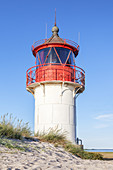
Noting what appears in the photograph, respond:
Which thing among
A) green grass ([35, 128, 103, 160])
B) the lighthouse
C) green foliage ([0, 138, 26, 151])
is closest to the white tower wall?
the lighthouse

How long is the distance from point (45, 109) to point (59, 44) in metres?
4.87

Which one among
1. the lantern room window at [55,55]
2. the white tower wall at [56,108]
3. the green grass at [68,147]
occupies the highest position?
the lantern room window at [55,55]

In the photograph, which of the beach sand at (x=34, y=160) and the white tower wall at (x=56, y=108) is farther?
the white tower wall at (x=56, y=108)

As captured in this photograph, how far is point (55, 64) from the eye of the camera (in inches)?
664

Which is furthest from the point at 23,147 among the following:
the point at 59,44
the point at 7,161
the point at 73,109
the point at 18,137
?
the point at 59,44

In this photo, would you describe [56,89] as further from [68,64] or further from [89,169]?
[89,169]

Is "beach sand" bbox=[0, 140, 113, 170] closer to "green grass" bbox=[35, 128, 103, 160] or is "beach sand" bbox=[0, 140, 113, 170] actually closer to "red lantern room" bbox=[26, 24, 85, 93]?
"green grass" bbox=[35, 128, 103, 160]

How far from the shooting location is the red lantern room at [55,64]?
1672 cm

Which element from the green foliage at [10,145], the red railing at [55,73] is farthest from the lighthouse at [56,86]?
the green foliage at [10,145]

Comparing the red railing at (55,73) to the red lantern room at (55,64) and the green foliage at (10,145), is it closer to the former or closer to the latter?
the red lantern room at (55,64)

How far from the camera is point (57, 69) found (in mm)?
16688

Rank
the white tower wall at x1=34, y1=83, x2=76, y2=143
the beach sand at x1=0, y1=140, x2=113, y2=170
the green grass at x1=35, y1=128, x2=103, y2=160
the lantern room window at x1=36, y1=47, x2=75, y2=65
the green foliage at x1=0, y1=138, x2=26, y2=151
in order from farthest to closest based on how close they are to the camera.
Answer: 1. the lantern room window at x1=36, y1=47, x2=75, y2=65
2. the white tower wall at x1=34, y1=83, x2=76, y2=143
3. the green grass at x1=35, y1=128, x2=103, y2=160
4. the green foliage at x1=0, y1=138, x2=26, y2=151
5. the beach sand at x1=0, y1=140, x2=113, y2=170

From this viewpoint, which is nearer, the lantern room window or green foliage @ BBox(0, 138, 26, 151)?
green foliage @ BBox(0, 138, 26, 151)

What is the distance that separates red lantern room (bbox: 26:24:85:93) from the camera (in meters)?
16.7
